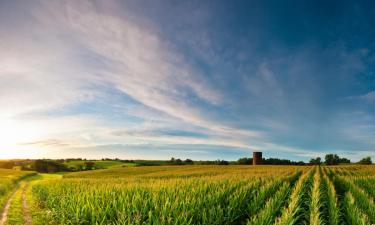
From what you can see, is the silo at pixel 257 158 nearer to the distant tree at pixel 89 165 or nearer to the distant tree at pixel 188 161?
the distant tree at pixel 188 161

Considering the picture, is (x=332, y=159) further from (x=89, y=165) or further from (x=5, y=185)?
(x=5, y=185)

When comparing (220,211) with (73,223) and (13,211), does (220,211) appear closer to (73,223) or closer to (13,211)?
(73,223)

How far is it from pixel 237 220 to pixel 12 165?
130 meters

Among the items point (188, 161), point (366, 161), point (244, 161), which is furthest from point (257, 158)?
point (366, 161)

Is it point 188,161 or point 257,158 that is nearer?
point 188,161

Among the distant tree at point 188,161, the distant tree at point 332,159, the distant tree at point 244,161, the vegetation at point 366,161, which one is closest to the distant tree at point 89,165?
the distant tree at point 188,161

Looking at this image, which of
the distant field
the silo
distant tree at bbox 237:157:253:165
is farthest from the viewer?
distant tree at bbox 237:157:253:165

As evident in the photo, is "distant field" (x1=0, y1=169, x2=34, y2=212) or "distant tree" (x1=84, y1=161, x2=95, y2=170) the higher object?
"distant tree" (x1=84, y1=161, x2=95, y2=170)

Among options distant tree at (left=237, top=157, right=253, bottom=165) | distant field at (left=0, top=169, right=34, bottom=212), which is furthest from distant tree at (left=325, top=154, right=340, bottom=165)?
distant field at (left=0, top=169, right=34, bottom=212)

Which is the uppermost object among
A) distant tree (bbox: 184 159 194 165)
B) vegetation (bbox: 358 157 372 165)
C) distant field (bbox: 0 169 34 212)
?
vegetation (bbox: 358 157 372 165)

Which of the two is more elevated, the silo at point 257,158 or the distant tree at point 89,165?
the silo at point 257,158

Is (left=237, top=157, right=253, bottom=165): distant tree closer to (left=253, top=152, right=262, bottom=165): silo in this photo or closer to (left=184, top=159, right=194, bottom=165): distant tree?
(left=253, top=152, right=262, bottom=165): silo

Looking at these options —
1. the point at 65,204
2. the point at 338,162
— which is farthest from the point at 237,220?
the point at 338,162

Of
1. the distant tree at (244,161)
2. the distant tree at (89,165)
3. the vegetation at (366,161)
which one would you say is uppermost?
the vegetation at (366,161)
